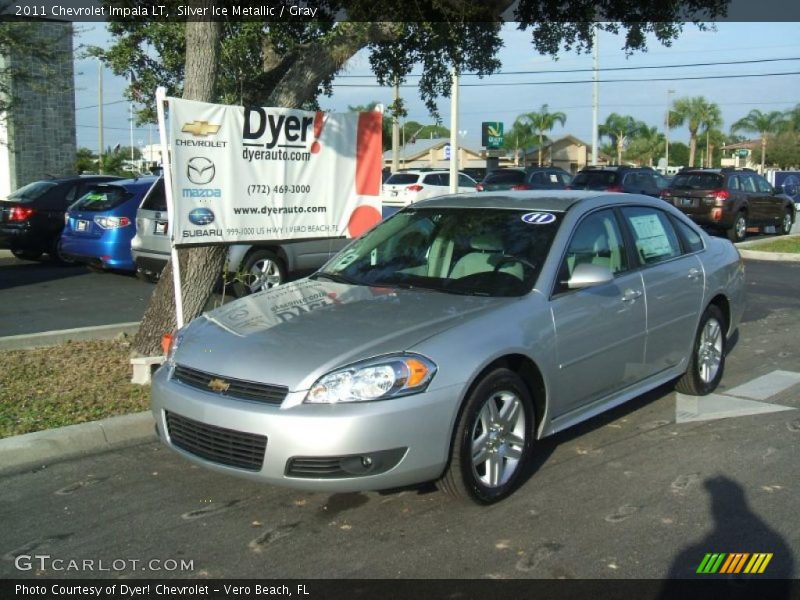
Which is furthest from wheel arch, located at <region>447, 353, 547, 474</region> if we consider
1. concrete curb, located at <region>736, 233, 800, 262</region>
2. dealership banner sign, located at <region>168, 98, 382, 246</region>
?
concrete curb, located at <region>736, 233, 800, 262</region>

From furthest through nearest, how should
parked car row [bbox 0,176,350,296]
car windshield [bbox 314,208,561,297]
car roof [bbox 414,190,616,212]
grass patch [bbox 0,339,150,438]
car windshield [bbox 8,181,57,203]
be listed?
car windshield [bbox 8,181,57,203], parked car row [bbox 0,176,350,296], grass patch [bbox 0,339,150,438], car roof [bbox 414,190,616,212], car windshield [bbox 314,208,561,297]

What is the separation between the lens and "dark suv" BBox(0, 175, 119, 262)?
13938mm

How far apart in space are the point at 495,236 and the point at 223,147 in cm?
240

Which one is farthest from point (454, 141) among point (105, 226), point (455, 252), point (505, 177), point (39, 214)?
point (455, 252)

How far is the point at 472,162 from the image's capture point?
7444cm

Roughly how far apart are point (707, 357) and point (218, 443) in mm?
4103

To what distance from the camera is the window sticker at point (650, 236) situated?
5738 mm

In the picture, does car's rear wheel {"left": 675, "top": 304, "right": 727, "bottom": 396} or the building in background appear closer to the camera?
car's rear wheel {"left": 675, "top": 304, "right": 727, "bottom": 396}

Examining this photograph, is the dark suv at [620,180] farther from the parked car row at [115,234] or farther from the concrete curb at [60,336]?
the concrete curb at [60,336]

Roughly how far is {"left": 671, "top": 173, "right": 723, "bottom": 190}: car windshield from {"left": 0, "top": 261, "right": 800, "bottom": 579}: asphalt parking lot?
15.1 metres

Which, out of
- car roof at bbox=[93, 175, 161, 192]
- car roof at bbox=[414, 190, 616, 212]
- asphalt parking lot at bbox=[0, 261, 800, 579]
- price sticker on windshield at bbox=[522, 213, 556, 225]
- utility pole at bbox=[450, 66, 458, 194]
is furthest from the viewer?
utility pole at bbox=[450, 66, 458, 194]

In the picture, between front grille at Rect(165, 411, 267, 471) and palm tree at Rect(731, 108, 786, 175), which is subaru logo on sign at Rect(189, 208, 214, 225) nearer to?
front grille at Rect(165, 411, 267, 471)

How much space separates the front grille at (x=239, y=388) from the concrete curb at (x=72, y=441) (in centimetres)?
135

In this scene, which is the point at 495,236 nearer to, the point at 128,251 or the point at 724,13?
the point at 724,13
